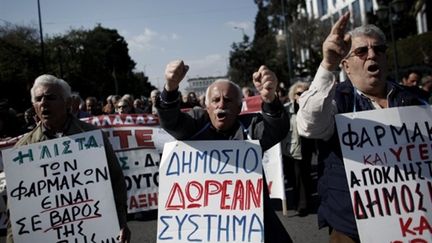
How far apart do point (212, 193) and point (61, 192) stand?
37.9 inches

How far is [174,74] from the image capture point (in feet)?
8.69

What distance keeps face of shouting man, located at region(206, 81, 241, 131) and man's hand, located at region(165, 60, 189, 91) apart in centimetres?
30

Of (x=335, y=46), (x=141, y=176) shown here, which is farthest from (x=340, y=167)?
(x=141, y=176)

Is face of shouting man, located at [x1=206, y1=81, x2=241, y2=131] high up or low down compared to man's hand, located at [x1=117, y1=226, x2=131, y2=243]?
up

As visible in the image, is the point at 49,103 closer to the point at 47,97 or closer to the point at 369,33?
the point at 47,97

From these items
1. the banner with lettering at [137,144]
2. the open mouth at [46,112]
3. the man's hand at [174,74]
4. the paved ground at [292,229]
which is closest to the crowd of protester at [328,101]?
the man's hand at [174,74]

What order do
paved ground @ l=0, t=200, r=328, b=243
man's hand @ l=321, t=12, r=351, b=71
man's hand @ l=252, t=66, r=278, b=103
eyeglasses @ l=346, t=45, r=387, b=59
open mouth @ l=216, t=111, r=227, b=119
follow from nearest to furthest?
man's hand @ l=321, t=12, r=351, b=71 < eyeglasses @ l=346, t=45, r=387, b=59 < man's hand @ l=252, t=66, r=278, b=103 < open mouth @ l=216, t=111, r=227, b=119 < paved ground @ l=0, t=200, r=328, b=243

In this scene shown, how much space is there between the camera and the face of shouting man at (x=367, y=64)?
2410 millimetres

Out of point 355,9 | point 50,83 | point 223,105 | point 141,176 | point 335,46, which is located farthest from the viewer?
point 355,9

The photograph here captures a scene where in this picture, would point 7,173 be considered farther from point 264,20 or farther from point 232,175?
point 264,20

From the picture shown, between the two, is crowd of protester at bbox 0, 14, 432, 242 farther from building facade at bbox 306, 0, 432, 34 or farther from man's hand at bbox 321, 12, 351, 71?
building facade at bbox 306, 0, 432, 34

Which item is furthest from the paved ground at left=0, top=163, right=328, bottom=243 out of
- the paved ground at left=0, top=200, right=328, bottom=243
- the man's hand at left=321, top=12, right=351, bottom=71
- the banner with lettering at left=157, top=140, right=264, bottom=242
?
the man's hand at left=321, top=12, right=351, bottom=71

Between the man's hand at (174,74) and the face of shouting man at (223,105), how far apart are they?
0.30 meters

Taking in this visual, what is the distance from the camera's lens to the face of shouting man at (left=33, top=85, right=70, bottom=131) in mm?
2939
